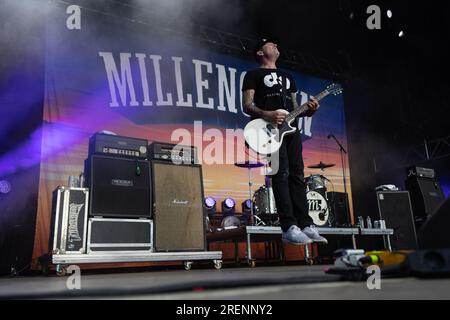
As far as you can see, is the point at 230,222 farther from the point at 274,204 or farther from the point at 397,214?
the point at 397,214

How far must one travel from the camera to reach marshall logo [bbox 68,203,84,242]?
3.22 m

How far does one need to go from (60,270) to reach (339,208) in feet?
12.3

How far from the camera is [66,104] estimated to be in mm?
4742

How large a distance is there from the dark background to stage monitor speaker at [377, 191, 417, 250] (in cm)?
125

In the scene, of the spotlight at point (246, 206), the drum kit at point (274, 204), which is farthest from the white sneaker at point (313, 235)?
the spotlight at point (246, 206)

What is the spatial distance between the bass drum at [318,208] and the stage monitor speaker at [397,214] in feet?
2.42

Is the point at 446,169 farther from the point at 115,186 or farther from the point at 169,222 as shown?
the point at 115,186

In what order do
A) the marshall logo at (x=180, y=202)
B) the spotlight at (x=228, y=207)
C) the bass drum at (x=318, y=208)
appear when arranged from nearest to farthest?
the marshall logo at (x=180, y=202), the bass drum at (x=318, y=208), the spotlight at (x=228, y=207)

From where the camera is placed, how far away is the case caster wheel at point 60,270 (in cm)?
309

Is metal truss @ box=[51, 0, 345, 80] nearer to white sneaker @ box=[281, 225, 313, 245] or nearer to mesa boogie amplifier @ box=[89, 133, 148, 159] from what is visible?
mesa boogie amplifier @ box=[89, 133, 148, 159]

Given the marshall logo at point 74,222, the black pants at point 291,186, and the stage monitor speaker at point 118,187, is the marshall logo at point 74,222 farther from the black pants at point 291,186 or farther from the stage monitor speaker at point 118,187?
the black pants at point 291,186

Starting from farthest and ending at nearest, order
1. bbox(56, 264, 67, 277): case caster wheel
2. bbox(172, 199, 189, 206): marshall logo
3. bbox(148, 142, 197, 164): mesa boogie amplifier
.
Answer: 1. bbox(148, 142, 197, 164): mesa boogie amplifier
2. bbox(172, 199, 189, 206): marshall logo
3. bbox(56, 264, 67, 277): case caster wheel

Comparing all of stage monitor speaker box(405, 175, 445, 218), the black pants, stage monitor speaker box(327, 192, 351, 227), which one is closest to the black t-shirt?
the black pants

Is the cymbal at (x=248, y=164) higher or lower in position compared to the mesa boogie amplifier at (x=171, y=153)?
higher
